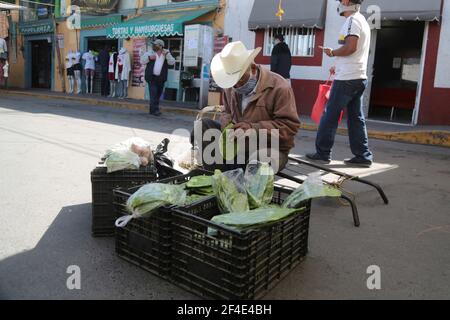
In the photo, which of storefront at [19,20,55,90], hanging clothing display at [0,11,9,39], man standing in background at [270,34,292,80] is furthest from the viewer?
storefront at [19,20,55,90]

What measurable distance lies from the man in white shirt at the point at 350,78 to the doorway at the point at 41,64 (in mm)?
20512

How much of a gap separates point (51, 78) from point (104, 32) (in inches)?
216

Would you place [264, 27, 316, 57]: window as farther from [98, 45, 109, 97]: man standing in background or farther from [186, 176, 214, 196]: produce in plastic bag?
[186, 176, 214, 196]: produce in plastic bag

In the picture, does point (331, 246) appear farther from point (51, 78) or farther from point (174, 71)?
point (51, 78)

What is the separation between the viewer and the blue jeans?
5.30 meters

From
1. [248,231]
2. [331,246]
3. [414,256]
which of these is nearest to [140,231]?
[248,231]

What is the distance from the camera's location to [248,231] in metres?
2.10

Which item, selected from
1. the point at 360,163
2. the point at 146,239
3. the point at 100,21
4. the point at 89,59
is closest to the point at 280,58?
the point at 360,163

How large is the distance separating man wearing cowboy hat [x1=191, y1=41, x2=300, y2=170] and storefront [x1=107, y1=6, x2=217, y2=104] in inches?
379

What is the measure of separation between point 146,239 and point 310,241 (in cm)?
121

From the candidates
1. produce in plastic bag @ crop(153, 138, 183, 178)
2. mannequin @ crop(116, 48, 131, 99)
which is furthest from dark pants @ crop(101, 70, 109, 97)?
produce in plastic bag @ crop(153, 138, 183, 178)

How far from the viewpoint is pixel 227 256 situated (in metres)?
2.13

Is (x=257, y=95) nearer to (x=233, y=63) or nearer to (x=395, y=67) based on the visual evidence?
(x=233, y=63)

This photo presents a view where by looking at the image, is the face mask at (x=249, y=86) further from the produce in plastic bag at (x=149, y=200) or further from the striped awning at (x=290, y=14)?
the striped awning at (x=290, y=14)
